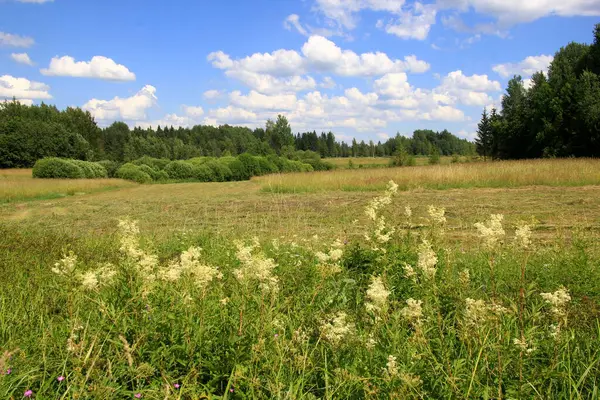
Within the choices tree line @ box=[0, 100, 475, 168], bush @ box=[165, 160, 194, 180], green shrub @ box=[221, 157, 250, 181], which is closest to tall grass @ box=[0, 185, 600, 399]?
green shrub @ box=[221, 157, 250, 181]

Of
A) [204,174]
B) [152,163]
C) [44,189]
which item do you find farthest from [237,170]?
[44,189]

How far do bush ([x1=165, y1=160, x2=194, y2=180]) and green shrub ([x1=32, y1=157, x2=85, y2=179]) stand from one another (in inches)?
327

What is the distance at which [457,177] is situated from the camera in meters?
20.7

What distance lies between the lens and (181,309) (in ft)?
8.84

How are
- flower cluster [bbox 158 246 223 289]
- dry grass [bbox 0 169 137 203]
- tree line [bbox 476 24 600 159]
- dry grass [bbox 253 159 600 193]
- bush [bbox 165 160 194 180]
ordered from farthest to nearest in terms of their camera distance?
1. bush [bbox 165 160 194 180]
2. tree line [bbox 476 24 600 159]
3. dry grass [bbox 0 169 137 203]
4. dry grass [bbox 253 159 600 193]
5. flower cluster [bbox 158 246 223 289]

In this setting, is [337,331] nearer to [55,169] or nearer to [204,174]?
[55,169]

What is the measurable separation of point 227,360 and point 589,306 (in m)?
3.07

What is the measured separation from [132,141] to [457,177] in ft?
192

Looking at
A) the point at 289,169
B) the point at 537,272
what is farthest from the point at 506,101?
Result: the point at 537,272

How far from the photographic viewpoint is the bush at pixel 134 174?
35969 millimetres

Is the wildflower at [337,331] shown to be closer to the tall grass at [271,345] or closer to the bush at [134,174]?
the tall grass at [271,345]

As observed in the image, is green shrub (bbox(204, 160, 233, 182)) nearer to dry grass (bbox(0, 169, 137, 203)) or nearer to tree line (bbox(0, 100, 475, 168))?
dry grass (bbox(0, 169, 137, 203))

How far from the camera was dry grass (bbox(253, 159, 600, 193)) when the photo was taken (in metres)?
19.0

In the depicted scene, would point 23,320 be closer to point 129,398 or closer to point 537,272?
point 129,398
